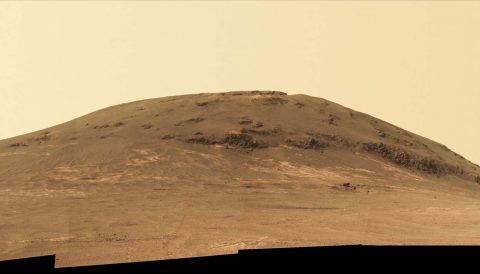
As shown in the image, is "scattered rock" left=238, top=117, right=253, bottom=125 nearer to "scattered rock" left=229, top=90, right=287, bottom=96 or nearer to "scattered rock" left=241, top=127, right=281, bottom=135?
"scattered rock" left=241, top=127, right=281, bottom=135

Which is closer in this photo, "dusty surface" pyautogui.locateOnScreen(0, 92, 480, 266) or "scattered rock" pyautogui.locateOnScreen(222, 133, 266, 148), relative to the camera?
"dusty surface" pyautogui.locateOnScreen(0, 92, 480, 266)

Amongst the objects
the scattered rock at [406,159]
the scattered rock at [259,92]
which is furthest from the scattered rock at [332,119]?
the scattered rock at [259,92]

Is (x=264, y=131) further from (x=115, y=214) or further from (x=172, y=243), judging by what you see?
(x=172, y=243)

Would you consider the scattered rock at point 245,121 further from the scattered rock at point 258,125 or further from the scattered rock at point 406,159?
the scattered rock at point 406,159

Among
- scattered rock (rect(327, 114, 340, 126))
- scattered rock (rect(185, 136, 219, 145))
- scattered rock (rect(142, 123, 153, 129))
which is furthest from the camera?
scattered rock (rect(327, 114, 340, 126))

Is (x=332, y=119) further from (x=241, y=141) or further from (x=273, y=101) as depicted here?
(x=241, y=141)

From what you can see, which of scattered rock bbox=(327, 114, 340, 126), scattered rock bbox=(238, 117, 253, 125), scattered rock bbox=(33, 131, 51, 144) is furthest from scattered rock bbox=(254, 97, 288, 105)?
scattered rock bbox=(33, 131, 51, 144)

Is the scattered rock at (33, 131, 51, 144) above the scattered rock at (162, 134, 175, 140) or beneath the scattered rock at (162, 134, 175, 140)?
beneath

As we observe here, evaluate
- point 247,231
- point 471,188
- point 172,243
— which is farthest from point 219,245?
point 471,188
